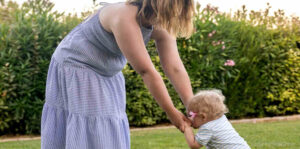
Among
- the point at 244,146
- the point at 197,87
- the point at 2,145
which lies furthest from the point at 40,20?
the point at 244,146

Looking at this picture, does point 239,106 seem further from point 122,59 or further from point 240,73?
point 122,59

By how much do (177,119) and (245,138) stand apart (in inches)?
146

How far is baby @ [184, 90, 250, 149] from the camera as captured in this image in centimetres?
260

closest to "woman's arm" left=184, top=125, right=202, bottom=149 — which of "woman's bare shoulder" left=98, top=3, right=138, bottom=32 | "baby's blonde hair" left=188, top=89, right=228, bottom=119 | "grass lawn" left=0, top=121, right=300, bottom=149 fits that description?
"baby's blonde hair" left=188, top=89, right=228, bottom=119

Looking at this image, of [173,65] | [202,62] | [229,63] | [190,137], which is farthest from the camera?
[229,63]

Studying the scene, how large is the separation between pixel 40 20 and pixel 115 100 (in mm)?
4735

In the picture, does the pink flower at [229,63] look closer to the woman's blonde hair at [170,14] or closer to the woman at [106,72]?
the woman at [106,72]

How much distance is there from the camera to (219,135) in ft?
8.71

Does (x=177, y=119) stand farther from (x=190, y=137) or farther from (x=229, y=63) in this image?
(x=229, y=63)

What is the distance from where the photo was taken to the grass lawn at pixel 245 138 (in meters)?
5.41

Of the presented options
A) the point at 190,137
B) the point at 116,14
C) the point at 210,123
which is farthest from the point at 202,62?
the point at 116,14

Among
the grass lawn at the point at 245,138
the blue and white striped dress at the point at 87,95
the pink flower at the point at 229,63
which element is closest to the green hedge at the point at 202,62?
the pink flower at the point at 229,63

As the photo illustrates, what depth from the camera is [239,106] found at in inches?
328

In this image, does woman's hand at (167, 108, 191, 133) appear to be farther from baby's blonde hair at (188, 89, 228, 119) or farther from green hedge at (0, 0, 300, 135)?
green hedge at (0, 0, 300, 135)
